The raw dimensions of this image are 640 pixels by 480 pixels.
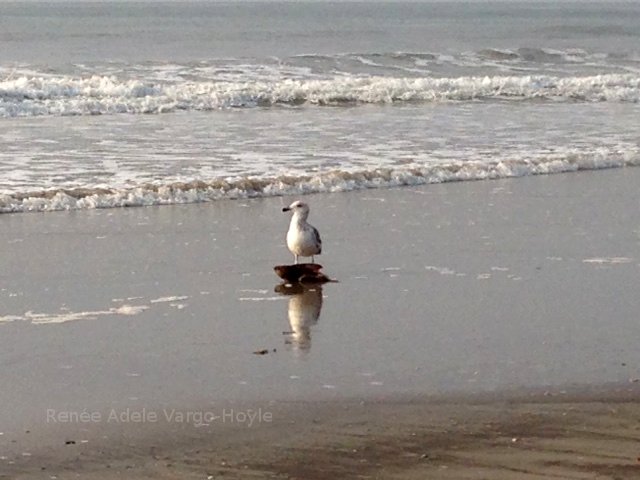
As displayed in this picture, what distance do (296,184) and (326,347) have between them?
5620mm

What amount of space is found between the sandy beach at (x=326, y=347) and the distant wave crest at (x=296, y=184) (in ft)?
1.28

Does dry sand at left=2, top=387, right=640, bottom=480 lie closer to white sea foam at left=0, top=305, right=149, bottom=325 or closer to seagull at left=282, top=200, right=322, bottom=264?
white sea foam at left=0, top=305, right=149, bottom=325

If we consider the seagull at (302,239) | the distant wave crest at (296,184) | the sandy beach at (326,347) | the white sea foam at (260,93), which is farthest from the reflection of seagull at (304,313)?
the white sea foam at (260,93)

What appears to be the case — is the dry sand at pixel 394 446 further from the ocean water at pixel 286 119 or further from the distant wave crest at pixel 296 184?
the ocean water at pixel 286 119

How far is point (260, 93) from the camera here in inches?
914

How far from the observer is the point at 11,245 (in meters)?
9.41

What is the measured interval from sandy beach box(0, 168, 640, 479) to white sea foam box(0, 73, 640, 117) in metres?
10.8

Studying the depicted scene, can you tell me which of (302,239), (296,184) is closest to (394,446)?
(302,239)

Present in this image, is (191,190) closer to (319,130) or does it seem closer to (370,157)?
(370,157)

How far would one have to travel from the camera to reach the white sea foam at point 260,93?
21312 millimetres

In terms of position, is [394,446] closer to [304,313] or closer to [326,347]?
[326,347]

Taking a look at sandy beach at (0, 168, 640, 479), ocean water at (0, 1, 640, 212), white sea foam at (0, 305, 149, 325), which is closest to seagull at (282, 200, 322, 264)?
sandy beach at (0, 168, 640, 479)

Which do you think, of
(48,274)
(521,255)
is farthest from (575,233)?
(48,274)

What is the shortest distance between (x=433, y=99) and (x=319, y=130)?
21.3ft
